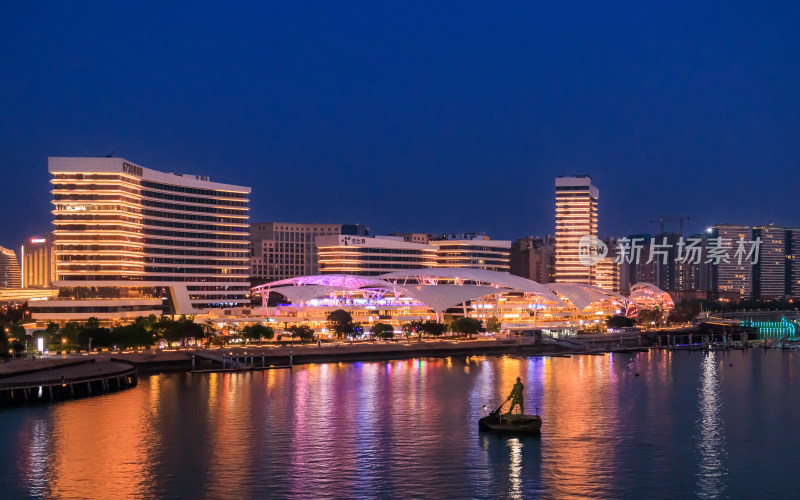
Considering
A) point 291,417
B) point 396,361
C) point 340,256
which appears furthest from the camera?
point 340,256

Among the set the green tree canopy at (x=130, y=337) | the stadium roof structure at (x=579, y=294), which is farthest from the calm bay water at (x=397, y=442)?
the stadium roof structure at (x=579, y=294)

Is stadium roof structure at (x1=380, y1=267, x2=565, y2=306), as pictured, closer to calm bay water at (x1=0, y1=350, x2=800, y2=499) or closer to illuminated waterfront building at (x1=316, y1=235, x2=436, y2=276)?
illuminated waterfront building at (x1=316, y1=235, x2=436, y2=276)

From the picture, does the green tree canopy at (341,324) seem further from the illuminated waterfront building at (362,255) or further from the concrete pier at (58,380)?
the illuminated waterfront building at (362,255)

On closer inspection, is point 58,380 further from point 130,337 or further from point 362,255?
point 362,255

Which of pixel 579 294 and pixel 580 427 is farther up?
pixel 579 294

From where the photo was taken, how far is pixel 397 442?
49.6m

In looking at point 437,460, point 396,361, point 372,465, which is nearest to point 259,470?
point 372,465

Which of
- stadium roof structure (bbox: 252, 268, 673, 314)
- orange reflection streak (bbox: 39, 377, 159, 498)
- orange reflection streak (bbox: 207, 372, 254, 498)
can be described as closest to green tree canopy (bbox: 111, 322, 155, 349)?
orange reflection streak (bbox: 207, 372, 254, 498)

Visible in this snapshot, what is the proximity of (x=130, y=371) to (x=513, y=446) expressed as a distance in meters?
40.9

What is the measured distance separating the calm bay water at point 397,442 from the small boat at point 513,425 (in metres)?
0.87

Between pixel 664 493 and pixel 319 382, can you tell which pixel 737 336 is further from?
pixel 664 493

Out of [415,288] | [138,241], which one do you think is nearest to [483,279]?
[415,288]

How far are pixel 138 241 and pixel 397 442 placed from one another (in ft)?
281

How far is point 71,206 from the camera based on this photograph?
121062 mm
